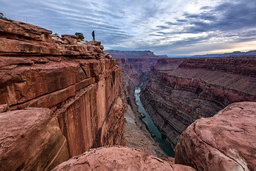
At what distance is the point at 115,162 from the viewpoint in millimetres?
3205

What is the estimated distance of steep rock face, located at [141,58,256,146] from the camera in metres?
Result: 28.4

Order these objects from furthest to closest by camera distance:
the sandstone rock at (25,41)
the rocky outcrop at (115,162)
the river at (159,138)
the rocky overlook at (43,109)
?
the river at (159,138)
the sandstone rock at (25,41)
the rocky outcrop at (115,162)
the rocky overlook at (43,109)

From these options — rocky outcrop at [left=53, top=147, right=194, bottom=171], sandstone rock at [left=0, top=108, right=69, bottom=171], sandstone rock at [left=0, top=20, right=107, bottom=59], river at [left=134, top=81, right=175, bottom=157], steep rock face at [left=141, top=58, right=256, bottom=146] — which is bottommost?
river at [left=134, top=81, right=175, bottom=157]

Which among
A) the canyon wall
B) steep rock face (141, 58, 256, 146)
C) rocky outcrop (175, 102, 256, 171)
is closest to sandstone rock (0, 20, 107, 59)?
the canyon wall

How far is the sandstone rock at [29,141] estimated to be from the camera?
235cm

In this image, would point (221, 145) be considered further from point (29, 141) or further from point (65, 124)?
point (65, 124)

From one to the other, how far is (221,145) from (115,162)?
3148 mm

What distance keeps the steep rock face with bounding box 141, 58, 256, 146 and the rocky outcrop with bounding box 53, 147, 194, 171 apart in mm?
27503

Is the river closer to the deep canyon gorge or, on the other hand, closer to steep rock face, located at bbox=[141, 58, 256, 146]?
steep rock face, located at bbox=[141, 58, 256, 146]

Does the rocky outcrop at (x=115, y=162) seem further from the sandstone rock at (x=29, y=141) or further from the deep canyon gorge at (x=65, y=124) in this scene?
the sandstone rock at (x=29, y=141)

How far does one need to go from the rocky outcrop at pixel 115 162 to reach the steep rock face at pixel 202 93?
90.2 feet

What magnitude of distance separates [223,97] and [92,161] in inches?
1412

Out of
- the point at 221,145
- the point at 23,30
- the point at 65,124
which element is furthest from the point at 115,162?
the point at 23,30

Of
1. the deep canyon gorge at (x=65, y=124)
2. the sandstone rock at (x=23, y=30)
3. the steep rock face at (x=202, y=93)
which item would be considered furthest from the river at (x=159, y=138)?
the sandstone rock at (x=23, y=30)
